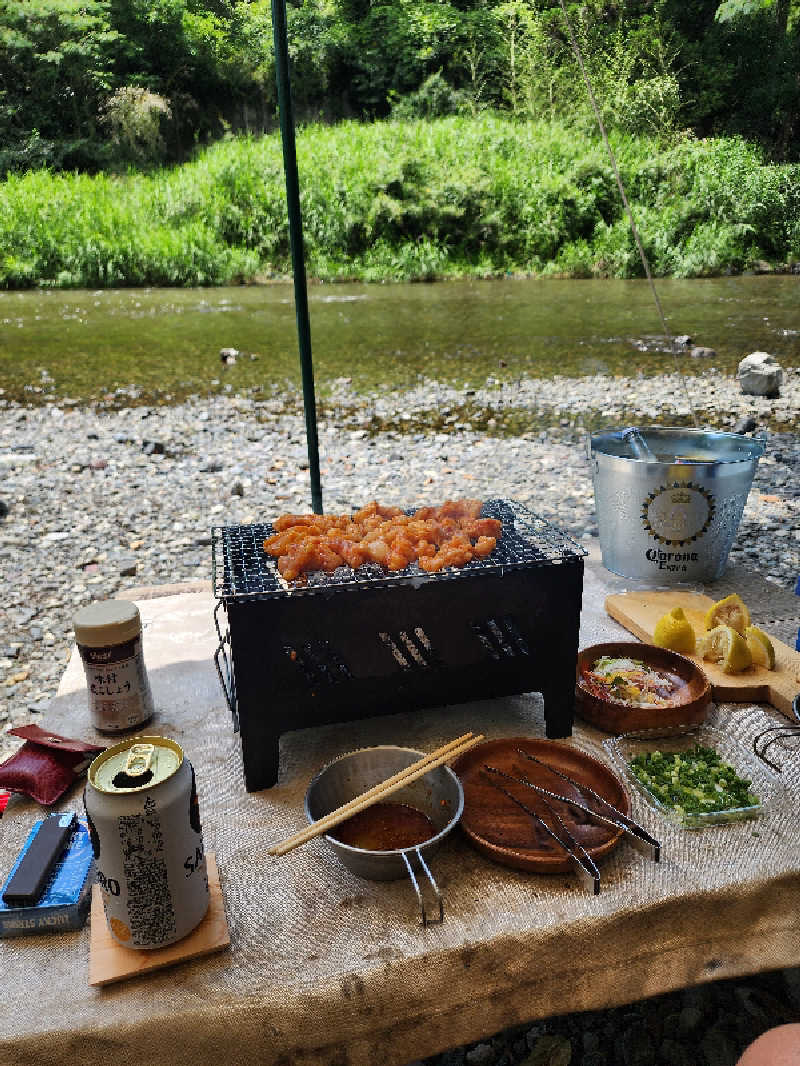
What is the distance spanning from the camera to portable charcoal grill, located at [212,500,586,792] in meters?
1.94

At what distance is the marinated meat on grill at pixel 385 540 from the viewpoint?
6.75 ft

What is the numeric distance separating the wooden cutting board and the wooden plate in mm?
710

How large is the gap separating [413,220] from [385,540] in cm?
1848

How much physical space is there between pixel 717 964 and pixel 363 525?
4.91ft

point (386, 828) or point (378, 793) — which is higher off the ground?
point (378, 793)

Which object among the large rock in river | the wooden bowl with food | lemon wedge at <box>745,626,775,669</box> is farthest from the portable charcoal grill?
the large rock in river

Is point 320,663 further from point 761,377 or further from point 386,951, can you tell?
point 761,377

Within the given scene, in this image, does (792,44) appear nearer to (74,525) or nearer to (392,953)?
(74,525)

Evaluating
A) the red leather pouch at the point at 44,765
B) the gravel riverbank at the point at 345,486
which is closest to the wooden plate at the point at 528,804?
the gravel riverbank at the point at 345,486

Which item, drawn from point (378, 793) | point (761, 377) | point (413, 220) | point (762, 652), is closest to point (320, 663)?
point (378, 793)

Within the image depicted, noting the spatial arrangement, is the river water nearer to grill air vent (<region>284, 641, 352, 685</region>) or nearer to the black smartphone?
grill air vent (<region>284, 641, 352, 685</region>)

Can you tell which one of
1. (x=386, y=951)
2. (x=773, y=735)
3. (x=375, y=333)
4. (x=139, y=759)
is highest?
(x=139, y=759)

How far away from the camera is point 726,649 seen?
2584mm

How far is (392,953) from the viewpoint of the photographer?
1562 millimetres
